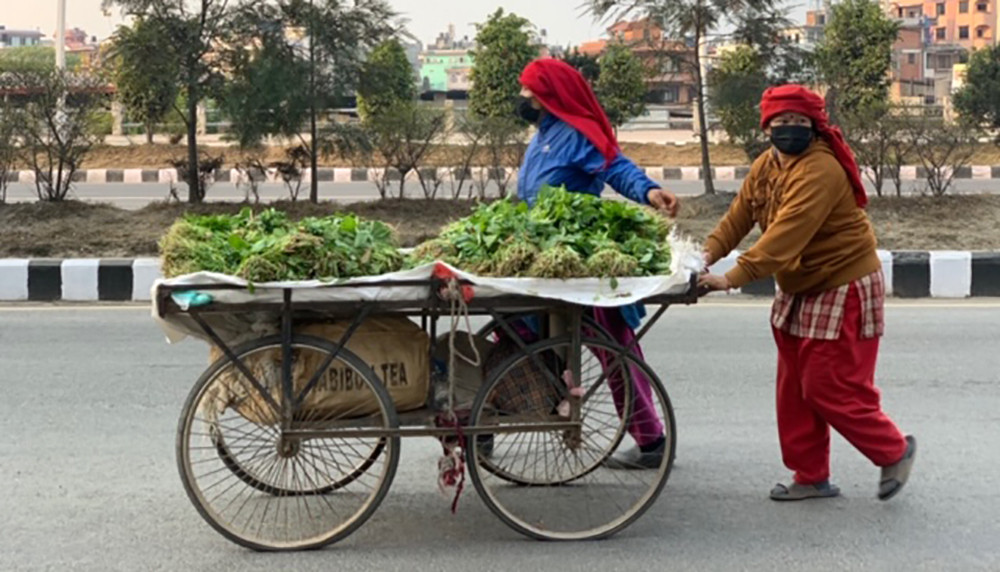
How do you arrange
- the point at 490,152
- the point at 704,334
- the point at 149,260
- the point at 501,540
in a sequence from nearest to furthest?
the point at 501,540
the point at 704,334
the point at 149,260
the point at 490,152

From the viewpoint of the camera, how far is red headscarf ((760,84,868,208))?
432 centimetres

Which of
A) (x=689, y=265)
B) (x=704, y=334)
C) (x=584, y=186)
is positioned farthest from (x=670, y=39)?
(x=689, y=265)

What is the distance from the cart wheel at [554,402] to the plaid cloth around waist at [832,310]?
645 millimetres

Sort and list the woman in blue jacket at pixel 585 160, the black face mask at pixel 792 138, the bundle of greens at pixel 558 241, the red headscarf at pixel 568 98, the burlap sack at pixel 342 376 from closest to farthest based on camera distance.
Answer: the bundle of greens at pixel 558 241, the burlap sack at pixel 342 376, the black face mask at pixel 792 138, the woman in blue jacket at pixel 585 160, the red headscarf at pixel 568 98

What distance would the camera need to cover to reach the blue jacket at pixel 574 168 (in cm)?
483

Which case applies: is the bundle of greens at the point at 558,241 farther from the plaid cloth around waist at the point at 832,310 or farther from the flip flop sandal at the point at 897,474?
the flip flop sandal at the point at 897,474

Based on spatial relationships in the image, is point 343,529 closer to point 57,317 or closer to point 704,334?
point 704,334

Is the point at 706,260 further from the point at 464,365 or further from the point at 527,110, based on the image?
the point at 527,110

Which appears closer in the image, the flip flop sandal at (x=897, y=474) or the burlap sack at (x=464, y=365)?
the burlap sack at (x=464, y=365)

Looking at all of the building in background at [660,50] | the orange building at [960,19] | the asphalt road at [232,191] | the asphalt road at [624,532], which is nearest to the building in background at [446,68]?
the orange building at [960,19]

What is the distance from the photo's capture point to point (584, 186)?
5.02 meters

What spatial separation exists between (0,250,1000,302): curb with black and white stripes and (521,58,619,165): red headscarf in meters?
4.98

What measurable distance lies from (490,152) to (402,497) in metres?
8.50

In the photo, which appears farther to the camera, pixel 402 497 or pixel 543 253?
pixel 402 497
